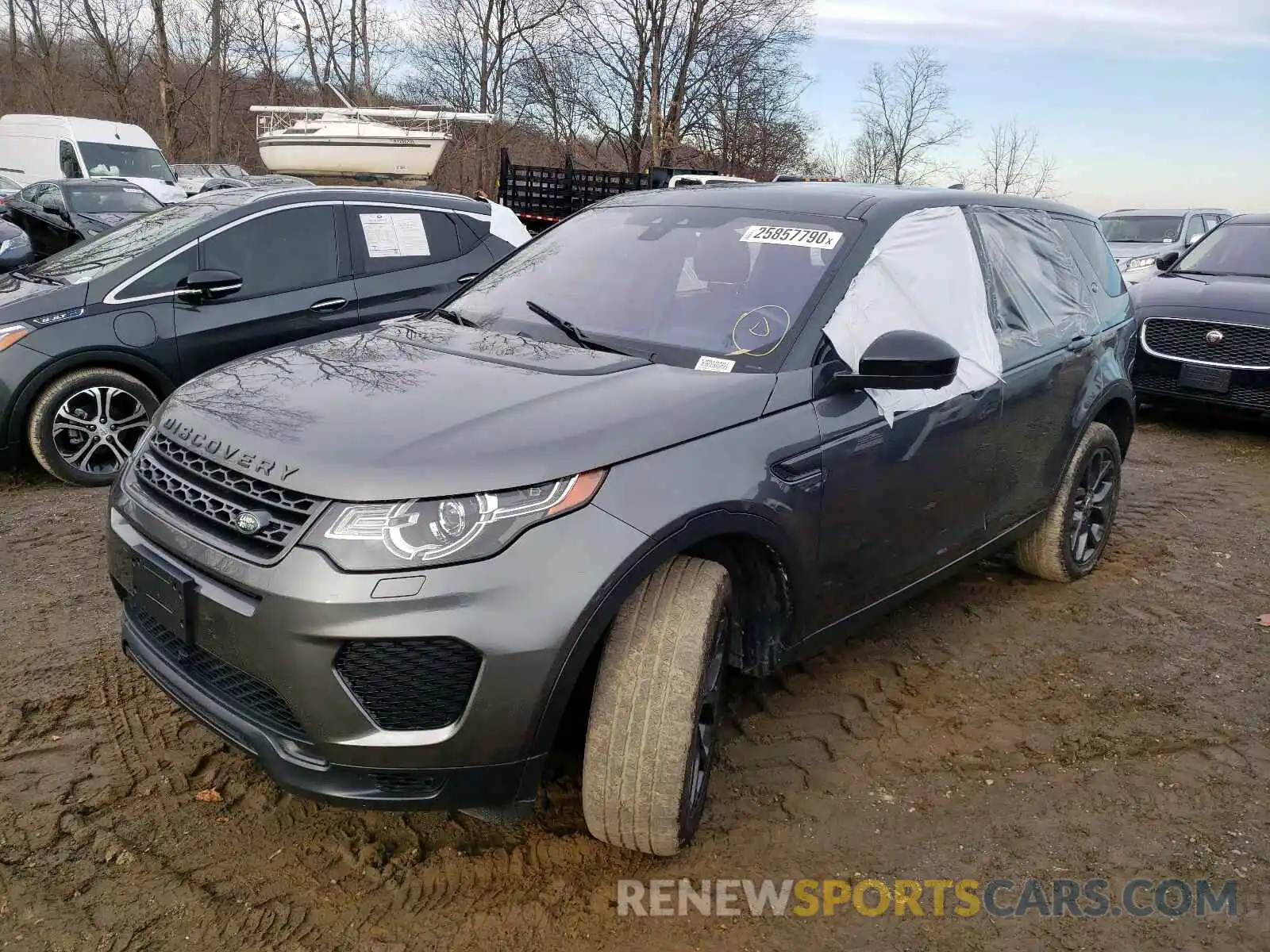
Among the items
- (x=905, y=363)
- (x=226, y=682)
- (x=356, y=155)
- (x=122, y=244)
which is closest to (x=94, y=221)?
(x=122, y=244)

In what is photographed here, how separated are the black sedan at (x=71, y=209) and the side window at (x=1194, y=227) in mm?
14576

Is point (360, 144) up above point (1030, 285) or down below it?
above

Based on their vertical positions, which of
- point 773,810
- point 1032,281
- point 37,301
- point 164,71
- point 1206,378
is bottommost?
point 773,810

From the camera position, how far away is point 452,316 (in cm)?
339

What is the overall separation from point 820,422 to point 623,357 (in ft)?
1.97

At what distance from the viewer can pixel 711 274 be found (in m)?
3.12

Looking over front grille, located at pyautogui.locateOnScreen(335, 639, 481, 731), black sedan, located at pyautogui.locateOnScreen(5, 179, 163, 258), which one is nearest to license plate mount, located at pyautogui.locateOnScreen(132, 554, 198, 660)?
front grille, located at pyautogui.locateOnScreen(335, 639, 481, 731)

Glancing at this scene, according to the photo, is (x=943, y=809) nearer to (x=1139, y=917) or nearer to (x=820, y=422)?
(x=1139, y=917)

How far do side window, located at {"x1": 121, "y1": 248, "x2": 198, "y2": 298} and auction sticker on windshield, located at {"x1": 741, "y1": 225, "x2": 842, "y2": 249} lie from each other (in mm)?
3557

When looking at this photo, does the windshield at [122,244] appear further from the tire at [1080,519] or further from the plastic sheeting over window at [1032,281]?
the tire at [1080,519]

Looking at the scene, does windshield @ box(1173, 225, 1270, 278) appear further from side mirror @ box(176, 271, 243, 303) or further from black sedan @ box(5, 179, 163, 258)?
black sedan @ box(5, 179, 163, 258)

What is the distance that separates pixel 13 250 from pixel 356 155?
46.5 feet

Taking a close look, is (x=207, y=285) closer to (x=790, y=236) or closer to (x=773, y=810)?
(x=790, y=236)

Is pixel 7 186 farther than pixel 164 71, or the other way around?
pixel 164 71
